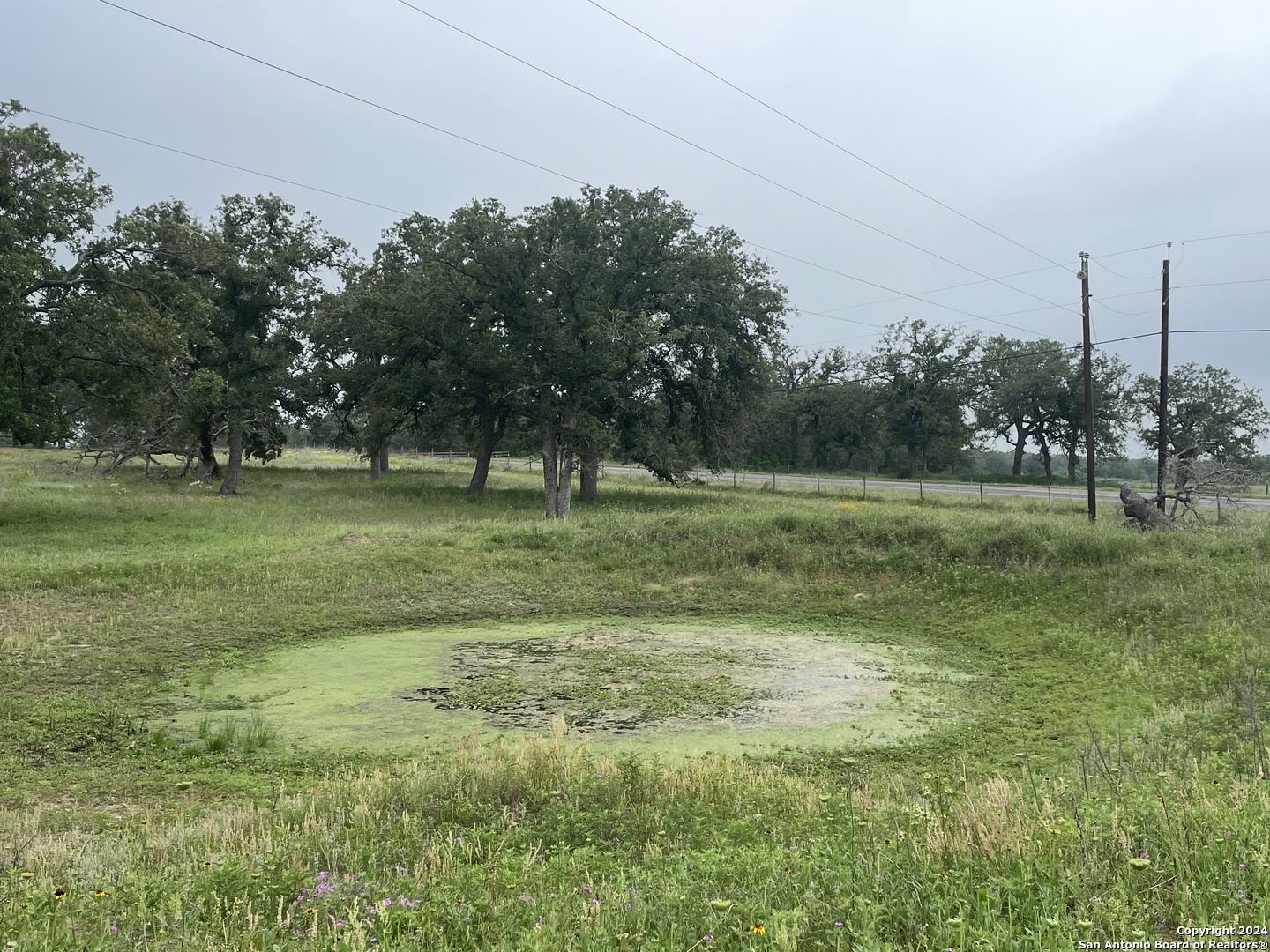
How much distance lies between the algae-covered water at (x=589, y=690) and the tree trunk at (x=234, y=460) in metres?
24.5

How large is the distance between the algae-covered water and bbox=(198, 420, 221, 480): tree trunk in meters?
31.5

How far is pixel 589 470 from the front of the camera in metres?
34.2

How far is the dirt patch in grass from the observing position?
970 cm

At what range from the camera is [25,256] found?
63.8ft

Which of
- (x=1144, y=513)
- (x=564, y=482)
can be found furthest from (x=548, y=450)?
(x=1144, y=513)

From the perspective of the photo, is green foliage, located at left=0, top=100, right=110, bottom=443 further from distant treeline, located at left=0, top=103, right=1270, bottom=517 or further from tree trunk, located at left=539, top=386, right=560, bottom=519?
tree trunk, located at left=539, top=386, right=560, bottom=519

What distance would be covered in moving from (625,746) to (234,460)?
3234cm

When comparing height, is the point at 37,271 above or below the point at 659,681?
above

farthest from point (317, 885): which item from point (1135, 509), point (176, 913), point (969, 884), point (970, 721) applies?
point (1135, 509)

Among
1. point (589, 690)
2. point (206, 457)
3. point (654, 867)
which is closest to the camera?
point (654, 867)

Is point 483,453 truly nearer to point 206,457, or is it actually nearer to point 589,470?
point 589,470

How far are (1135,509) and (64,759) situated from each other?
2207 cm

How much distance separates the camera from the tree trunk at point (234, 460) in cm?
3512

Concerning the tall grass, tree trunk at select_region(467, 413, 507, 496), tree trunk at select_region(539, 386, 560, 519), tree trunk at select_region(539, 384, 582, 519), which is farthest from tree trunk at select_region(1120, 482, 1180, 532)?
tree trunk at select_region(467, 413, 507, 496)
